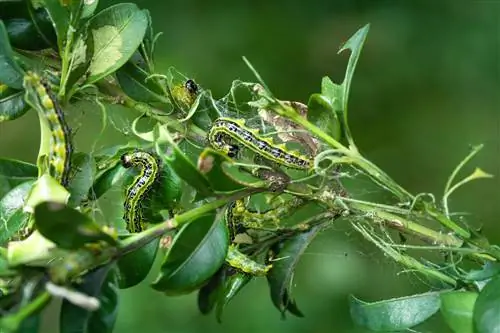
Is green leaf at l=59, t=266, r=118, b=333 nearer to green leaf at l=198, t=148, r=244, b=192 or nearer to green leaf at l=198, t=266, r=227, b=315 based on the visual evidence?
green leaf at l=198, t=148, r=244, b=192

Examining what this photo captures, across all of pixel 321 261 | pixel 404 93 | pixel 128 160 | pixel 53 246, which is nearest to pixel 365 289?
pixel 321 261

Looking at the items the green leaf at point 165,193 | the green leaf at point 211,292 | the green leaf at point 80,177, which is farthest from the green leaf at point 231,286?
the green leaf at point 80,177

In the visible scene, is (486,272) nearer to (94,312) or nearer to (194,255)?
(194,255)

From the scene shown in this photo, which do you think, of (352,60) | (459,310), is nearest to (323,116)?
(352,60)

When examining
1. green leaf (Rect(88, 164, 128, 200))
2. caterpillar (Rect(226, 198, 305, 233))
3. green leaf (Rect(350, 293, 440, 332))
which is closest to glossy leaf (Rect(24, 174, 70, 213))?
green leaf (Rect(88, 164, 128, 200))

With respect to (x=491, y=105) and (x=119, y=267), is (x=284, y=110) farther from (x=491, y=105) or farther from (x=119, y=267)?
(x=491, y=105)
